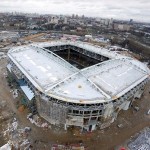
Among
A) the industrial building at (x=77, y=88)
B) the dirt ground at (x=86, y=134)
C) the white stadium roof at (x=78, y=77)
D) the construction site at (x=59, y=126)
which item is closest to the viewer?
the construction site at (x=59, y=126)

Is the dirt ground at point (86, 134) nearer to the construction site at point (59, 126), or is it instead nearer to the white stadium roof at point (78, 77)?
the construction site at point (59, 126)

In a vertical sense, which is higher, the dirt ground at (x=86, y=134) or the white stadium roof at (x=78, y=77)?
the white stadium roof at (x=78, y=77)

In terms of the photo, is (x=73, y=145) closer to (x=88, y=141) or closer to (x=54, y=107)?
(x=88, y=141)

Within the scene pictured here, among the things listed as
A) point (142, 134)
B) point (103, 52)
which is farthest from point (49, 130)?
point (103, 52)

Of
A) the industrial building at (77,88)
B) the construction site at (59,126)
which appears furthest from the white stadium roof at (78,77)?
the construction site at (59,126)

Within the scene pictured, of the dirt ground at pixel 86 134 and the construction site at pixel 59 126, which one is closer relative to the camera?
the construction site at pixel 59 126

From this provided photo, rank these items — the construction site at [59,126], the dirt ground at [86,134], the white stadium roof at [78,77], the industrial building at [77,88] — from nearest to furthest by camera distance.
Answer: the construction site at [59,126] < the dirt ground at [86,134] < the industrial building at [77,88] < the white stadium roof at [78,77]

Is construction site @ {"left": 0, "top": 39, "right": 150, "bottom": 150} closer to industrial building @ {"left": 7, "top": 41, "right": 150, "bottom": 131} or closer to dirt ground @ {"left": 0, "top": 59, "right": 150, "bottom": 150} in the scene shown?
→ dirt ground @ {"left": 0, "top": 59, "right": 150, "bottom": 150}
